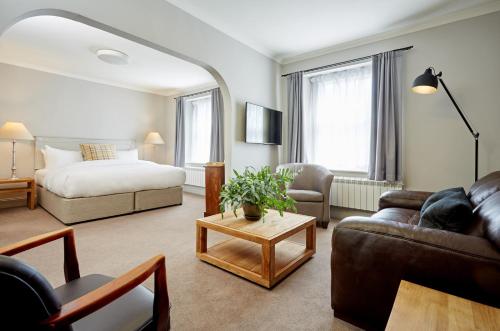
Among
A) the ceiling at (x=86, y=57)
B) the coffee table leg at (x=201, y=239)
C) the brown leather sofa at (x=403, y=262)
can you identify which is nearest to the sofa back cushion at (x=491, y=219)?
the brown leather sofa at (x=403, y=262)

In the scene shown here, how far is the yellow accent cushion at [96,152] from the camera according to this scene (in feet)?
15.6

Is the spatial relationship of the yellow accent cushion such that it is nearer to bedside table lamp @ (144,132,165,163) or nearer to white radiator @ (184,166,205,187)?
bedside table lamp @ (144,132,165,163)

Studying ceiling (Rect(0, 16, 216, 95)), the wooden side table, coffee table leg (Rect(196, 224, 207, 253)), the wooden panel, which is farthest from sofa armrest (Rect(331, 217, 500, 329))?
the wooden side table

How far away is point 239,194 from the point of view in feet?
6.95

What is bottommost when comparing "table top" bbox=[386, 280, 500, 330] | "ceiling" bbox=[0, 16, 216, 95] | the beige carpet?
the beige carpet

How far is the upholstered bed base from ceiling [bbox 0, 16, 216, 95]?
2.23 m

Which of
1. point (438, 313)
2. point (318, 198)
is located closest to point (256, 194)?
point (438, 313)

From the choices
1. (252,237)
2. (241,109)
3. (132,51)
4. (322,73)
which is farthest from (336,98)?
(132,51)

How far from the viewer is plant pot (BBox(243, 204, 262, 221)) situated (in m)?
2.13

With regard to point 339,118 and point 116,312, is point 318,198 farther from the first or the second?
point 116,312

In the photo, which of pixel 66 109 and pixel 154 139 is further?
pixel 154 139

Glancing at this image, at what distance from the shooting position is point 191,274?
1.98m

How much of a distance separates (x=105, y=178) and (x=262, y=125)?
2.50 metres

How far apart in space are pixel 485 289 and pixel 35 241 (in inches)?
76.4
